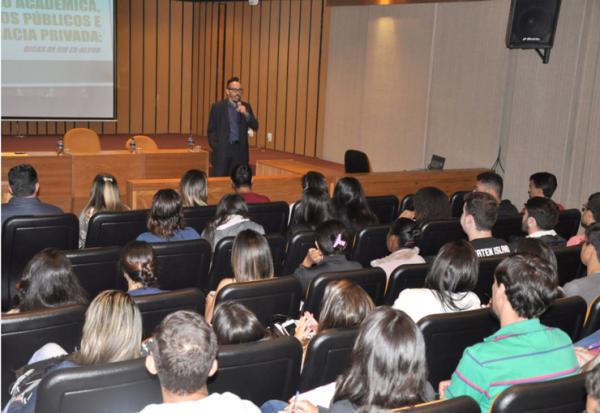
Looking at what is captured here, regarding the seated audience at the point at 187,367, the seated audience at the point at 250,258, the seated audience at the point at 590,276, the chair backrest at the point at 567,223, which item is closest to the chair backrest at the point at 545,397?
the seated audience at the point at 187,367

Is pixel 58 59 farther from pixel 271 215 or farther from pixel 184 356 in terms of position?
pixel 184 356

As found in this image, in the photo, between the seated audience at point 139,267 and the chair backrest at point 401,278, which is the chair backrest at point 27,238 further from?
the chair backrest at point 401,278

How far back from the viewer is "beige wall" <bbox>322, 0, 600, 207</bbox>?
805 centimetres

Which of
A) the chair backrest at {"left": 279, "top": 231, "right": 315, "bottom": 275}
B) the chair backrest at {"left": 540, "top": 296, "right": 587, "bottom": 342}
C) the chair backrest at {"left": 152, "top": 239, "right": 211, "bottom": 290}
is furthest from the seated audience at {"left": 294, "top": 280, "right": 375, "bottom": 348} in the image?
the chair backrest at {"left": 279, "top": 231, "right": 315, "bottom": 275}

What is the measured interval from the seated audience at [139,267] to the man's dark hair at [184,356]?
1.44 metres

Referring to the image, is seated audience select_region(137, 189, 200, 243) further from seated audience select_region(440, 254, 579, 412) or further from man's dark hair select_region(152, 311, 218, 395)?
man's dark hair select_region(152, 311, 218, 395)

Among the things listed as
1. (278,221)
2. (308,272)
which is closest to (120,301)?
(308,272)

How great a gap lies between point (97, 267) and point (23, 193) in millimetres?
1354

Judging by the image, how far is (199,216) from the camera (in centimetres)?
552

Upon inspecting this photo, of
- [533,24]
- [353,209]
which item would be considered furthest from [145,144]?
[533,24]

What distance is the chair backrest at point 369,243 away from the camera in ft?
16.1

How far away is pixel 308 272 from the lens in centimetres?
407

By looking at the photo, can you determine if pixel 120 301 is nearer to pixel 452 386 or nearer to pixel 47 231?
pixel 452 386

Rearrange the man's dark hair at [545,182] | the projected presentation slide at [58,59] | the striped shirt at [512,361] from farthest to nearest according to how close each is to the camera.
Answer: the projected presentation slide at [58,59], the man's dark hair at [545,182], the striped shirt at [512,361]
